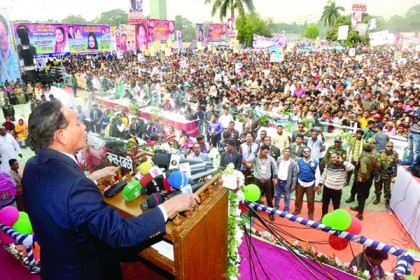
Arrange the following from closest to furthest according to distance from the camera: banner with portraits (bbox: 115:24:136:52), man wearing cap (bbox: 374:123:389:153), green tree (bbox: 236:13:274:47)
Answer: man wearing cap (bbox: 374:123:389:153)
banner with portraits (bbox: 115:24:136:52)
green tree (bbox: 236:13:274:47)

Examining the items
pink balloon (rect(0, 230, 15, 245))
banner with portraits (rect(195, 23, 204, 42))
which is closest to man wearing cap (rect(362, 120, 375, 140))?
pink balloon (rect(0, 230, 15, 245))

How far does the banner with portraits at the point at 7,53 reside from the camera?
15.9 metres

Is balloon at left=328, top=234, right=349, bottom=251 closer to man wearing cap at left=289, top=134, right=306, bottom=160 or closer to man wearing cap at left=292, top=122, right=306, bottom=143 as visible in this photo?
man wearing cap at left=289, top=134, right=306, bottom=160

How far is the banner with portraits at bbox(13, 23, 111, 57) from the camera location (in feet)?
72.7

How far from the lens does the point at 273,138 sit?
26.3 feet

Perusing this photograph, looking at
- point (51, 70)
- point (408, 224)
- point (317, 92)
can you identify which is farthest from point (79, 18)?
point (408, 224)

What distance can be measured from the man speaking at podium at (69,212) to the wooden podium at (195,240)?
22 cm

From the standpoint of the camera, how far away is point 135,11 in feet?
104

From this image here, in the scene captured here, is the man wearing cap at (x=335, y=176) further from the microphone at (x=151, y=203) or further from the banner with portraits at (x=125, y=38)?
the banner with portraits at (x=125, y=38)

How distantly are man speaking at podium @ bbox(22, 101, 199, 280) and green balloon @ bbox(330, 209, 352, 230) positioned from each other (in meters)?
2.93

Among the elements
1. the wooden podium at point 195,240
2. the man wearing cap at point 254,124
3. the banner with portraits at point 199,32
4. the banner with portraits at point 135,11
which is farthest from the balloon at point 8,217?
the banner with portraits at point 199,32

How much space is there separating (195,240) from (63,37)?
29261mm

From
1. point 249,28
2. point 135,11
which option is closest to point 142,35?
point 135,11

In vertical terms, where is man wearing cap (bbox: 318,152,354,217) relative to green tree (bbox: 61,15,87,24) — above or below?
below
